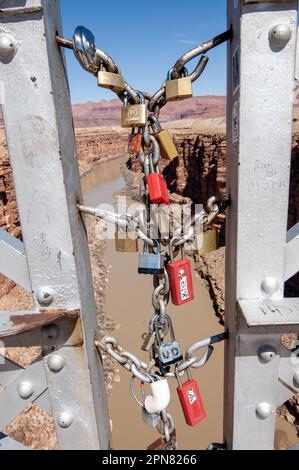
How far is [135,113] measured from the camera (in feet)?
3.33

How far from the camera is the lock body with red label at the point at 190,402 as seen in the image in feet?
3.97

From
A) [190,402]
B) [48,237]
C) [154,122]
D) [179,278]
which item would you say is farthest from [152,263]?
[190,402]

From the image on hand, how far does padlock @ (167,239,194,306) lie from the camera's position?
3.66 feet

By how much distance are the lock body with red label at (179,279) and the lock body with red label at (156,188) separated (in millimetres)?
232

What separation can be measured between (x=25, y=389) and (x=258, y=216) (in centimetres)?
104

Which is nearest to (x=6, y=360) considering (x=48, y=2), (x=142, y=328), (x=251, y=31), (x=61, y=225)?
(x=61, y=225)

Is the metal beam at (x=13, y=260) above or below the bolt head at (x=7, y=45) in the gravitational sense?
below

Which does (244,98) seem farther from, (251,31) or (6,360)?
(6,360)

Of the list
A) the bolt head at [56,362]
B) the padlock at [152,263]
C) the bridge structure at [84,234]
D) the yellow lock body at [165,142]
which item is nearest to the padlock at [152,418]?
the bridge structure at [84,234]

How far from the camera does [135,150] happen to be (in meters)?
1.07

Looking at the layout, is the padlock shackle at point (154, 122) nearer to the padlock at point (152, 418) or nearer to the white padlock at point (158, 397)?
the white padlock at point (158, 397)

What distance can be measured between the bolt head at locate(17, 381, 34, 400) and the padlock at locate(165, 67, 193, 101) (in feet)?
3.70

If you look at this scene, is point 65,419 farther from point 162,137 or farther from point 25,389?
point 162,137

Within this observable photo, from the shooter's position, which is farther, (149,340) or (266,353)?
(149,340)
